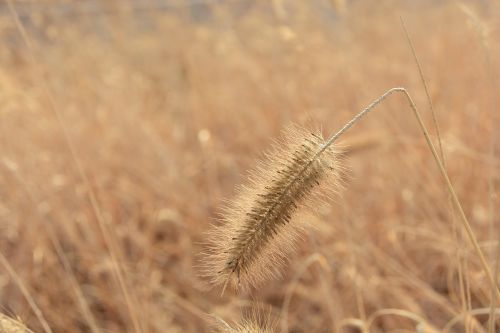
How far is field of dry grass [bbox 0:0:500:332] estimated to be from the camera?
2.10 meters

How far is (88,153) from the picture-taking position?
3.38 metres

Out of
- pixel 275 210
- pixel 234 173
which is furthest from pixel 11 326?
pixel 234 173

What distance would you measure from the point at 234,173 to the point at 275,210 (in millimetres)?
2160

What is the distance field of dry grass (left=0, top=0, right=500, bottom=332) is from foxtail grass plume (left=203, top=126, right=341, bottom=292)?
510mm

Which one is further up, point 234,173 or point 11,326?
point 11,326

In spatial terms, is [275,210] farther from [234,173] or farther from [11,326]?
[234,173]

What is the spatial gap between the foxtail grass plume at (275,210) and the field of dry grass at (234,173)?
20.1 inches

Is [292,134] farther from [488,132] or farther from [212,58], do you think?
[212,58]

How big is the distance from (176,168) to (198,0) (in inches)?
192

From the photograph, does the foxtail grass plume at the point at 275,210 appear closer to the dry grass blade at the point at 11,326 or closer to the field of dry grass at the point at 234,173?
the dry grass blade at the point at 11,326

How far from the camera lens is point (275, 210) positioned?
32.7 inches

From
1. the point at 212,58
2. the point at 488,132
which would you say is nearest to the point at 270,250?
the point at 488,132

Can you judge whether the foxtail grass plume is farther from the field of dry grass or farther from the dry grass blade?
the field of dry grass

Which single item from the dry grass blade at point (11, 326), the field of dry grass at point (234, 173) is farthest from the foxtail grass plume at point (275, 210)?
the field of dry grass at point (234, 173)
